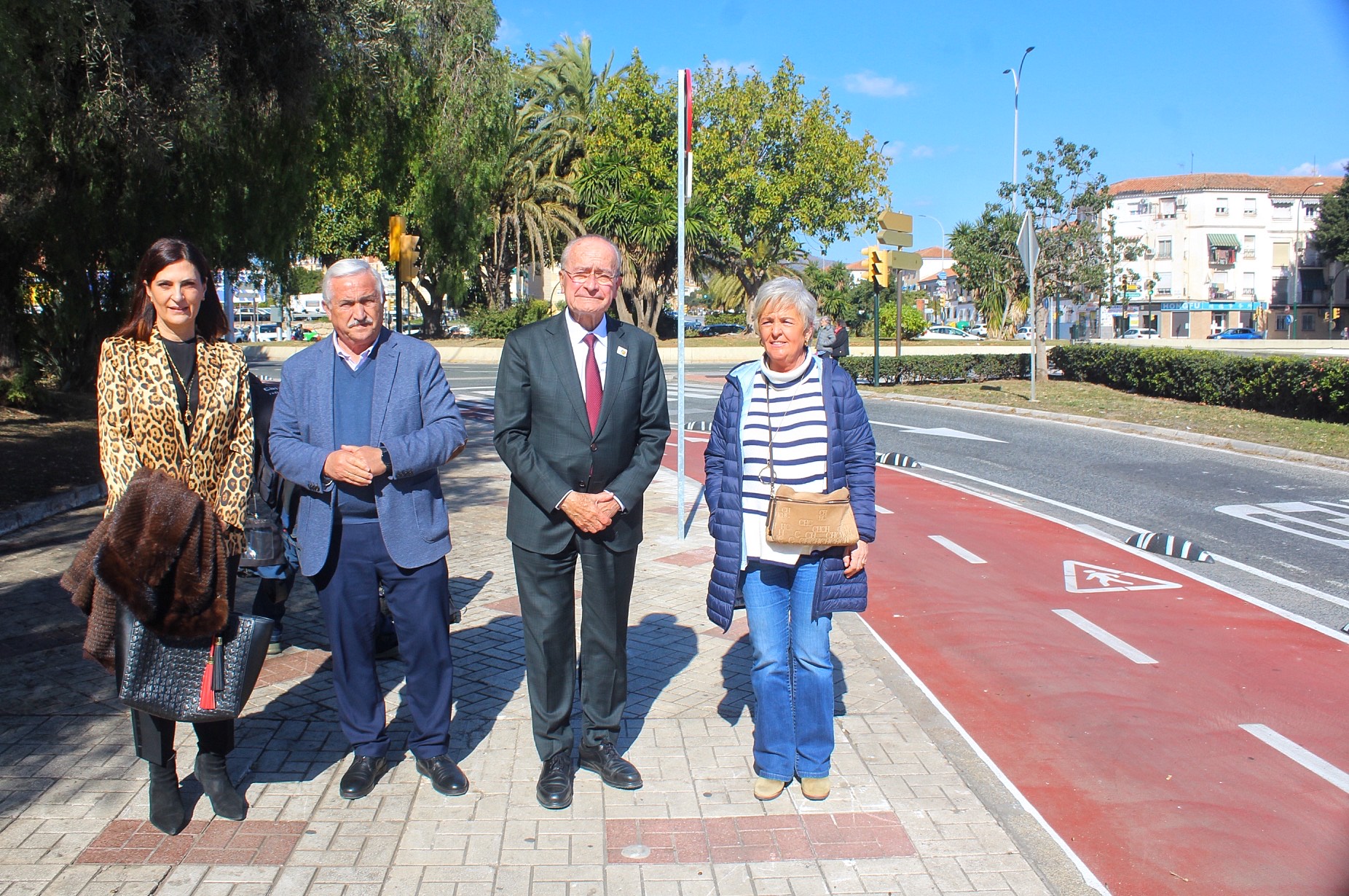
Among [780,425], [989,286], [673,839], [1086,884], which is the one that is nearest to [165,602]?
[673,839]

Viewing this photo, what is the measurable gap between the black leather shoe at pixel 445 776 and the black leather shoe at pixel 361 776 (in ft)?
0.53

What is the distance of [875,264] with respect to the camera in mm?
25500

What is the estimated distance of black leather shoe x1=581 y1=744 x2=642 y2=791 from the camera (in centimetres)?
394

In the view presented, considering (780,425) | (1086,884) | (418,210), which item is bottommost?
(1086,884)

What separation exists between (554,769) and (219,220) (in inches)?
419

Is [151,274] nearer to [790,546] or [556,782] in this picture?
[556,782]

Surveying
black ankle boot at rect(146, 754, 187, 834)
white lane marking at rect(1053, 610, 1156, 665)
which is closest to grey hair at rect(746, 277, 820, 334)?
black ankle boot at rect(146, 754, 187, 834)

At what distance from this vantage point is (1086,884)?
10.9 ft

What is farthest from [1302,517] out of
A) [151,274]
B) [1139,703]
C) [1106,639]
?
[151,274]

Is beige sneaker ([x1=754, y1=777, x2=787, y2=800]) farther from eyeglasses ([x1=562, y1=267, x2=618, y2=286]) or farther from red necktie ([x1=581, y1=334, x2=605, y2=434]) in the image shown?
eyeglasses ([x1=562, y1=267, x2=618, y2=286])

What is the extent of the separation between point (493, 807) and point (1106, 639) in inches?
153

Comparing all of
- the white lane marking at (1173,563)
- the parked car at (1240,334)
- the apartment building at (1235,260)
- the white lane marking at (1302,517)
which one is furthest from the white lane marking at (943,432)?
the apartment building at (1235,260)

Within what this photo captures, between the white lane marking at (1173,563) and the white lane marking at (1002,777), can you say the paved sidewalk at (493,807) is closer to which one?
the white lane marking at (1002,777)

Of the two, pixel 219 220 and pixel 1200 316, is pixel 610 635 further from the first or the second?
pixel 1200 316
